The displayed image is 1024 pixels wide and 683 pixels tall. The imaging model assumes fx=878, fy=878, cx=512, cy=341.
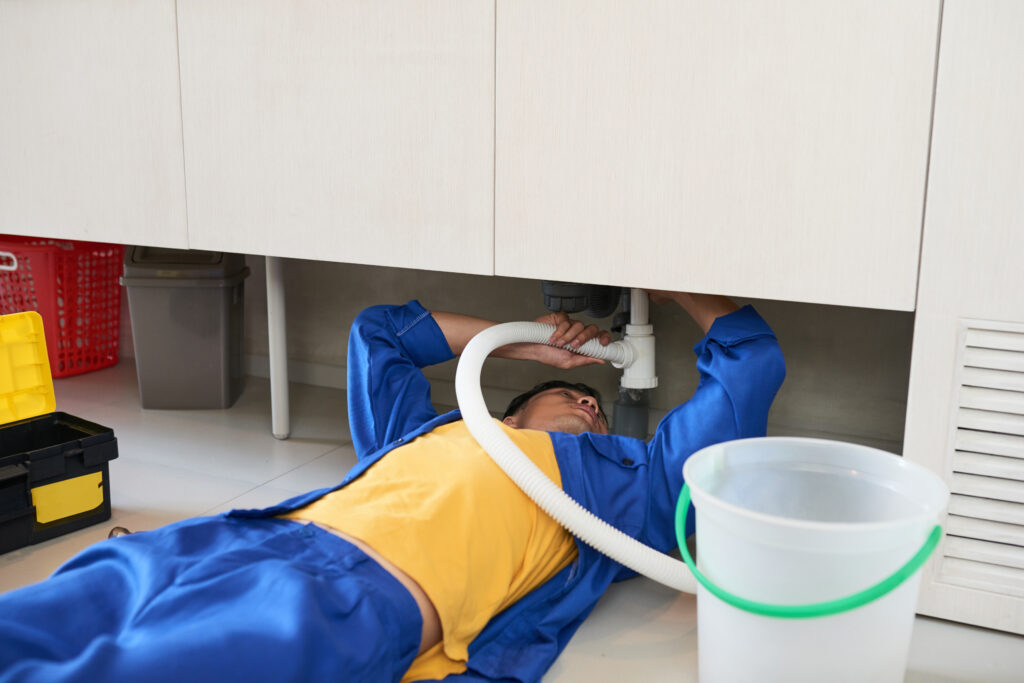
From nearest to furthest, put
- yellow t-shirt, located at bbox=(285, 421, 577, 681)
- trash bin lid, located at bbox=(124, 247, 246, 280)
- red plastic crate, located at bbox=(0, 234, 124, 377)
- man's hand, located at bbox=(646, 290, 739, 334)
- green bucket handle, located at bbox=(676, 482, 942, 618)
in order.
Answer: green bucket handle, located at bbox=(676, 482, 942, 618) < yellow t-shirt, located at bbox=(285, 421, 577, 681) < man's hand, located at bbox=(646, 290, 739, 334) < trash bin lid, located at bbox=(124, 247, 246, 280) < red plastic crate, located at bbox=(0, 234, 124, 377)

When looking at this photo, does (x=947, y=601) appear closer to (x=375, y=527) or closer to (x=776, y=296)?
(x=776, y=296)

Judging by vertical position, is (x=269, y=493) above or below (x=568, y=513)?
below

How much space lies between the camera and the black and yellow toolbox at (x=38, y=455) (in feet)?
4.38

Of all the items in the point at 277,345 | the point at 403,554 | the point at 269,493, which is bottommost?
the point at 269,493

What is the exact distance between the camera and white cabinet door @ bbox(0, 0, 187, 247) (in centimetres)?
157

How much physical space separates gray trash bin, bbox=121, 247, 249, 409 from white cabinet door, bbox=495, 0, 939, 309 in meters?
0.87

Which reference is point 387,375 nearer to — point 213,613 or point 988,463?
point 213,613

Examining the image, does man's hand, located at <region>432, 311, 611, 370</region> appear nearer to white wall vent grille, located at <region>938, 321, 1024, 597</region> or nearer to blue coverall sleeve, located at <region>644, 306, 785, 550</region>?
blue coverall sleeve, located at <region>644, 306, 785, 550</region>

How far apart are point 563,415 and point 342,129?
58 cm

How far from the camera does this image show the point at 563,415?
4.55 ft

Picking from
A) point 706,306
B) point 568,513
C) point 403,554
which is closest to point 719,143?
point 706,306

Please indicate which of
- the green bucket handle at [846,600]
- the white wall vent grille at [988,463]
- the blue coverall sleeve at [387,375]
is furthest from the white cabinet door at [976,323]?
the blue coverall sleeve at [387,375]

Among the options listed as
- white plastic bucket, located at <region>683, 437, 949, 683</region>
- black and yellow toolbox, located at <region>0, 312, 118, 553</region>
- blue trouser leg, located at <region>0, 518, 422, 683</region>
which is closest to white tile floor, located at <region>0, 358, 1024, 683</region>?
black and yellow toolbox, located at <region>0, 312, 118, 553</region>

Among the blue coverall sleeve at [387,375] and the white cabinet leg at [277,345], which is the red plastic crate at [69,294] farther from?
the blue coverall sleeve at [387,375]
